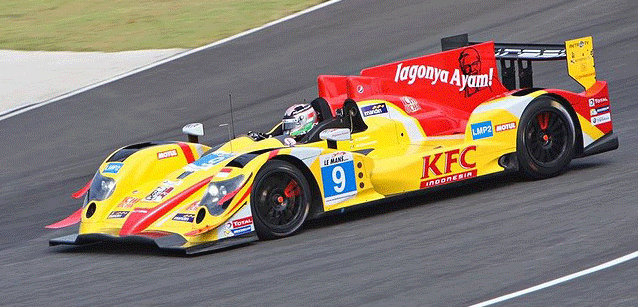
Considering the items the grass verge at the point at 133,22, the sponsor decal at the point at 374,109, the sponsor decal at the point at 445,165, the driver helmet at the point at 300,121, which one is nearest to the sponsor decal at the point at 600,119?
the sponsor decal at the point at 445,165

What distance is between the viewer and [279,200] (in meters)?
9.69

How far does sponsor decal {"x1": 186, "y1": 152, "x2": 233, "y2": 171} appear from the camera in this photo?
394 inches

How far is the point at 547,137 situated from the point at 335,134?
2.14 meters

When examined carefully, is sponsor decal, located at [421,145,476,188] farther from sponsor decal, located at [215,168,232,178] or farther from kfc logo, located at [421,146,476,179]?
sponsor decal, located at [215,168,232,178]

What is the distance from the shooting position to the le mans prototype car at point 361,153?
9523mm

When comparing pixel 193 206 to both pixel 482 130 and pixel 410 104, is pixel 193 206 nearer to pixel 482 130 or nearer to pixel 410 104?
pixel 410 104

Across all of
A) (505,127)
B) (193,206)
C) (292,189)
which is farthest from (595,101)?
(193,206)

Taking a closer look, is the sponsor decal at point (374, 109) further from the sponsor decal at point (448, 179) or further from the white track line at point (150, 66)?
the white track line at point (150, 66)

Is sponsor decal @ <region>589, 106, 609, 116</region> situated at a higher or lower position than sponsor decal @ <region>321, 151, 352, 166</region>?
lower

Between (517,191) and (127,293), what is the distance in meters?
3.82

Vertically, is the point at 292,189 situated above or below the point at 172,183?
below

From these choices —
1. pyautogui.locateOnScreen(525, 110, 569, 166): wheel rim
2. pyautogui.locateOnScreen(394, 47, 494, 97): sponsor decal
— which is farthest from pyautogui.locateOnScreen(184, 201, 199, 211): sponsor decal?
pyautogui.locateOnScreen(525, 110, 569, 166): wheel rim

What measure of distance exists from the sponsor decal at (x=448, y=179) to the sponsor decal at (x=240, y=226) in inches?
66.2

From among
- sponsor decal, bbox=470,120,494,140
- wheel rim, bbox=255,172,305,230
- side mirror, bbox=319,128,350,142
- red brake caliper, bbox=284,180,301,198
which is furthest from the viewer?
sponsor decal, bbox=470,120,494,140
